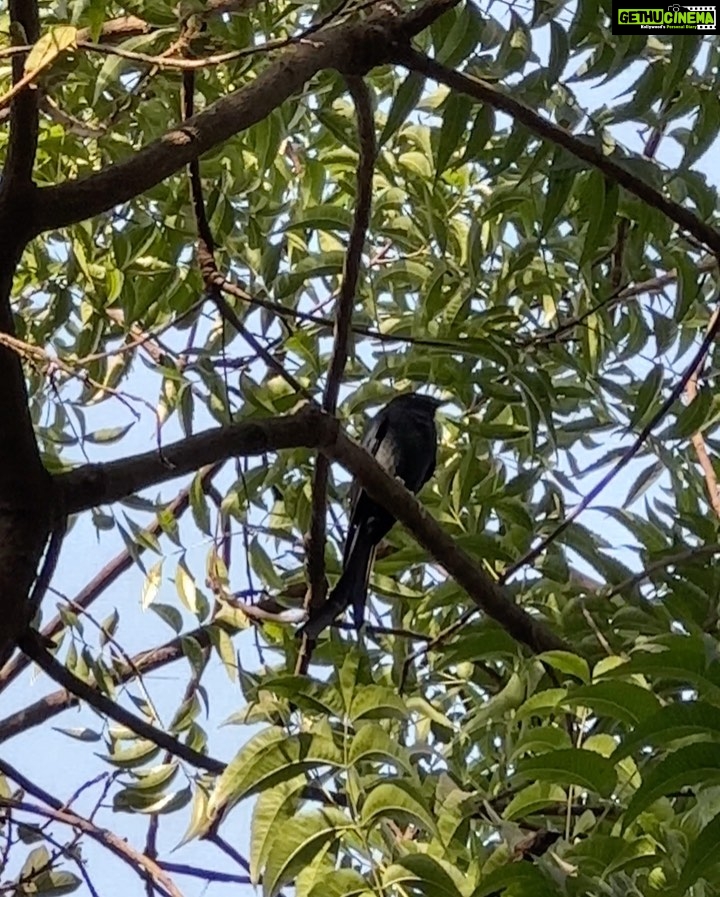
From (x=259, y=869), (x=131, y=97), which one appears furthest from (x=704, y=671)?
(x=131, y=97)

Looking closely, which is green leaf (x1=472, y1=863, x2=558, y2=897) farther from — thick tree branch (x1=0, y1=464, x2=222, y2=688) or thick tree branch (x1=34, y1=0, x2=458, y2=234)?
thick tree branch (x1=0, y1=464, x2=222, y2=688)

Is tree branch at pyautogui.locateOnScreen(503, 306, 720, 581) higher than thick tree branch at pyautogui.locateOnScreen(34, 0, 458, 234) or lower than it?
lower

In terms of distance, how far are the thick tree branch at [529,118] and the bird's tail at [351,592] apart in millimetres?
575

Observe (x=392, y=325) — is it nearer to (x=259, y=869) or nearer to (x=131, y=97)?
(x=131, y=97)

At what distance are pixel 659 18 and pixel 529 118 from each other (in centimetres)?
23

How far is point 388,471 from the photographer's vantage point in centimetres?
252

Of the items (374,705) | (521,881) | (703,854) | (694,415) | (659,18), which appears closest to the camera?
(703,854)

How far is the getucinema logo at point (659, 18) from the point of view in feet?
4.45

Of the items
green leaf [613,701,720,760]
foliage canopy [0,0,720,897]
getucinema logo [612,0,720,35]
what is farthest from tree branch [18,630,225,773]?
getucinema logo [612,0,720,35]

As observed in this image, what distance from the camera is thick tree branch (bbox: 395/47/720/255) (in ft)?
4.15

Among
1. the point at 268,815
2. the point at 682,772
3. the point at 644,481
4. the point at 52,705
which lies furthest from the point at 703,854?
the point at 52,705

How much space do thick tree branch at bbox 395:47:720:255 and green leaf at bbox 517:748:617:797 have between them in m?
0.64

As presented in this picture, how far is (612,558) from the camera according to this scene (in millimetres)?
1593

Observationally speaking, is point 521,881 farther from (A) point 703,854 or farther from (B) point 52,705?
(B) point 52,705
